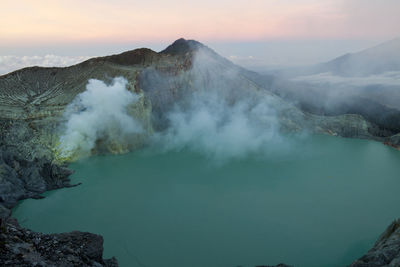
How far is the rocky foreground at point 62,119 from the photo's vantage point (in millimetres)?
14977

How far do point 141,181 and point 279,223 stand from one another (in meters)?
17.8

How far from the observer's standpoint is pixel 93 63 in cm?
5769

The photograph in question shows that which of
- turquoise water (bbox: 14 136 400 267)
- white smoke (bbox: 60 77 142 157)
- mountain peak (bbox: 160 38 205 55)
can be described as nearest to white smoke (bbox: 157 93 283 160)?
turquoise water (bbox: 14 136 400 267)

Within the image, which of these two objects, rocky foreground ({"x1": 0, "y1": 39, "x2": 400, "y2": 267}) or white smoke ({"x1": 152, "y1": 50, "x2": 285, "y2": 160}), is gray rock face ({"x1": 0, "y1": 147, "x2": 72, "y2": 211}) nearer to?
rocky foreground ({"x1": 0, "y1": 39, "x2": 400, "y2": 267})

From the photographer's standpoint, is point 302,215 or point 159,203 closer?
point 302,215

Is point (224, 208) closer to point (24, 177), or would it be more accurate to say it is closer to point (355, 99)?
point (24, 177)

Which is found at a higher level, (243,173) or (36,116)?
(36,116)

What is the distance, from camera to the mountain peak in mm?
68250

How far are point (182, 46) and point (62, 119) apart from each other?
38.3 meters

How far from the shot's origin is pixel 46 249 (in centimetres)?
1411

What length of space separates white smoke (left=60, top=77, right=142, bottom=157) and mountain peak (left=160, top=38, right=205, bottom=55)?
22.0m

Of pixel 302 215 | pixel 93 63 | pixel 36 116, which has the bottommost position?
pixel 302 215

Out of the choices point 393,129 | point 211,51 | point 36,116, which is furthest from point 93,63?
point 393,129

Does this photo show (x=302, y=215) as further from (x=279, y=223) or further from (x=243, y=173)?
(x=243, y=173)
